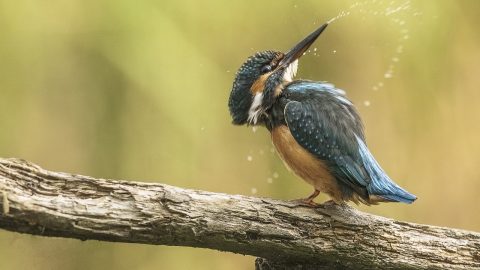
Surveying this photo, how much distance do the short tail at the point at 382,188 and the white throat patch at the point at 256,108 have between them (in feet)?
0.93

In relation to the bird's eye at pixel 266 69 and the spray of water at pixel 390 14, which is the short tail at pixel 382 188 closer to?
the bird's eye at pixel 266 69

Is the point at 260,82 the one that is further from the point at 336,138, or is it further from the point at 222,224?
the point at 222,224

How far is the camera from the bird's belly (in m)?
1.71

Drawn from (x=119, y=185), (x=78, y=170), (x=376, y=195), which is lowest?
(x=119, y=185)

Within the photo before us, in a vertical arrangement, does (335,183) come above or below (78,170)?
below

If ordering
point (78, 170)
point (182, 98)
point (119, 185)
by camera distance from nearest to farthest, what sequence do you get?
point (119, 185) → point (78, 170) → point (182, 98)

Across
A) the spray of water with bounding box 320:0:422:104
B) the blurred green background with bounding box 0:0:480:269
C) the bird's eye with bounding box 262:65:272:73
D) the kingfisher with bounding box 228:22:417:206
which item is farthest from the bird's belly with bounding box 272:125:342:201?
the spray of water with bounding box 320:0:422:104

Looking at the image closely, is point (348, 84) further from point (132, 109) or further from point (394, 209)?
point (132, 109)

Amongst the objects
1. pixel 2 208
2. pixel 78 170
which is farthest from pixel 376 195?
pixel 78 170

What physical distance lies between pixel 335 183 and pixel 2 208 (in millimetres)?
817

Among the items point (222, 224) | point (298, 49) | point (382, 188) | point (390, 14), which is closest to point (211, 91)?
point (298, 49)

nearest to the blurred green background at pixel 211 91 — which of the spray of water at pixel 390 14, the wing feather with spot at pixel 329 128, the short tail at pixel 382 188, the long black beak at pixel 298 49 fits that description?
the spray of water at pixel 390 14

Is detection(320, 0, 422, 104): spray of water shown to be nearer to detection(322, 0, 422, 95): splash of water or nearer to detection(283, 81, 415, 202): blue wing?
detection(322, 0, 422, 95): splash of water

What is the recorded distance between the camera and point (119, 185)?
4.65ft
